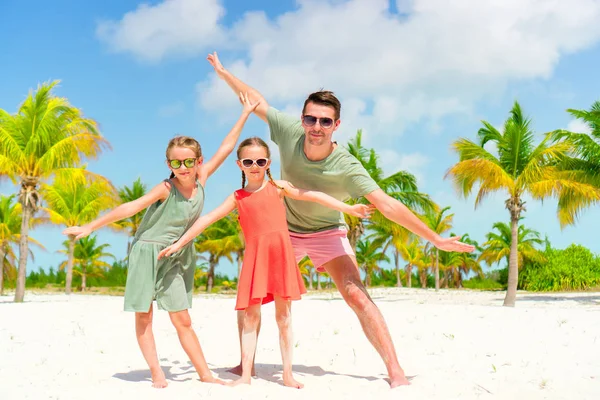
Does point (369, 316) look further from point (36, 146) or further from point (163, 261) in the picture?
point (36, 146)

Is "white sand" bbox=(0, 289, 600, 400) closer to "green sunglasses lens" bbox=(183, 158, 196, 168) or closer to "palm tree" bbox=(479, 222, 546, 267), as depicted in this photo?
"green sunglasses lens" bbox=(183, 158, 196, 168)

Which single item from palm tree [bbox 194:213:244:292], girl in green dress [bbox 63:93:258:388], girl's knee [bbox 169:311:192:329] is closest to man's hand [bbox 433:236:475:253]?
girl in green dress [bbox 63:93:258:388]

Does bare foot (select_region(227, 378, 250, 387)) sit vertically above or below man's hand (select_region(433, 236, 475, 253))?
below

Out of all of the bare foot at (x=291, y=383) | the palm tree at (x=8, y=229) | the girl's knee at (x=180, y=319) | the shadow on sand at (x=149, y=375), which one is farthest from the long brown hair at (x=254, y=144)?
the palm tree at (x=8, y=229)

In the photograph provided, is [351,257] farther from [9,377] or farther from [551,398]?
[9,377]

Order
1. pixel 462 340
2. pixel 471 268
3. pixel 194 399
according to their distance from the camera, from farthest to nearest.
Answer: pixel 471 268
pixel 462 340
pixel 194 399

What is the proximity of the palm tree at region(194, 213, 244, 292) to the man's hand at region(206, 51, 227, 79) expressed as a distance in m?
33.2

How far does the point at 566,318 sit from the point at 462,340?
224 centimetres

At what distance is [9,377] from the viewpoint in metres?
5.66

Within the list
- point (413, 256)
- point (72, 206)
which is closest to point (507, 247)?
point (413, 256)

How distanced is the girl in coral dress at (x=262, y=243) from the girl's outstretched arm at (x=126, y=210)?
0.44m

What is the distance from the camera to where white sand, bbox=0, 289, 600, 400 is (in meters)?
4.99

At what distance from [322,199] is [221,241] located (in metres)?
35.8

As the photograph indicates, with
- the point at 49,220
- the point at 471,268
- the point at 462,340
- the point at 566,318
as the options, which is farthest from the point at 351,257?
the point at 471,268
